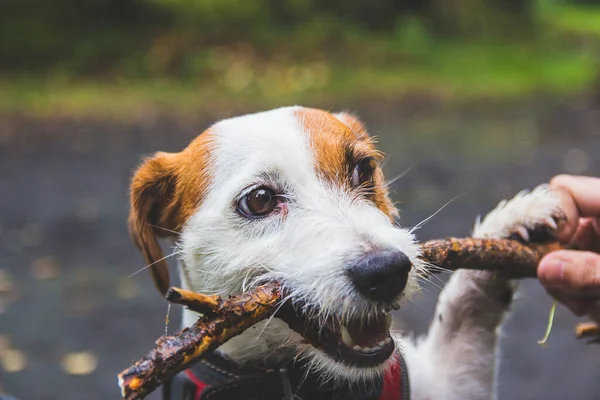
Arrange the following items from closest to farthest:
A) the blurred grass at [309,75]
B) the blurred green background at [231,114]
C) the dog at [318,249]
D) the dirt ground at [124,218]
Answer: the dog at [318,249] < the dirt ground at [124,218] < the blurred green background at [231,114] < the blurred grass at [309,75]

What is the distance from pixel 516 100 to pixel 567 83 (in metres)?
2.04

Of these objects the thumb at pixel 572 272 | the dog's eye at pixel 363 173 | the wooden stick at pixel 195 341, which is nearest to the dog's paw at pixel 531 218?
the thumb at pixel 572 272

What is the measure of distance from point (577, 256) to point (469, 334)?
2.18ft

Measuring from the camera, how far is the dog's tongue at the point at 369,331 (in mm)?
2332

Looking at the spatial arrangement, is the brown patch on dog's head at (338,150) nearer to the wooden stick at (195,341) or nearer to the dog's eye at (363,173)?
the dog's eye at (363,173)

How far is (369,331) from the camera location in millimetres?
2354

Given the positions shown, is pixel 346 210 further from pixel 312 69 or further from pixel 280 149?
pixel 312 69

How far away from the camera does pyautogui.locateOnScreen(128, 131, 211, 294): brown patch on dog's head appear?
9.60 feet

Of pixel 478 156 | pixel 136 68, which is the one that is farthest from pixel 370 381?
pixel 136 68

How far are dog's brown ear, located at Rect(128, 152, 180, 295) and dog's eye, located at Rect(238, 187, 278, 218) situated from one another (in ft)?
1.45

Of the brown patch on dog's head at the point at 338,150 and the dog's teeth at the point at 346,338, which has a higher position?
the brown patch on dog's head at the point at 338,150

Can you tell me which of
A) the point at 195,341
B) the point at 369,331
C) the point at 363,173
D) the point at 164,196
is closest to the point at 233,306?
the point at 195,341

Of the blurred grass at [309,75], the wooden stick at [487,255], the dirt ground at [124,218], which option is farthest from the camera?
the blurred grass at [309,75]

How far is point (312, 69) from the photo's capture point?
17.1 metres
